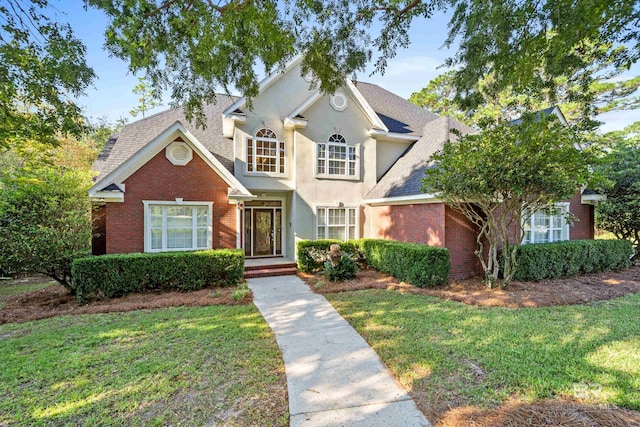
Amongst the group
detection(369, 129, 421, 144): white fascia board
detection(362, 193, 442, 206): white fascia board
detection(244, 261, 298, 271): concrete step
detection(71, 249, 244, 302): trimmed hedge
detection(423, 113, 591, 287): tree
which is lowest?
detection(244, 261, 298, 271): concrete step

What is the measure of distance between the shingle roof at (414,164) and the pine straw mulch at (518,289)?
12.2ft

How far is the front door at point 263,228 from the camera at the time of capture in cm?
1421

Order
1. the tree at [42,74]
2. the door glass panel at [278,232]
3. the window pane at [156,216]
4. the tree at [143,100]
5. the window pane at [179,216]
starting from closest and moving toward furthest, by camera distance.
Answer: the tree at [42,74] → the window pane at [156,216] → the window pane at [179,216] → the door glass panel at [278,232] → the tree at [143,100]

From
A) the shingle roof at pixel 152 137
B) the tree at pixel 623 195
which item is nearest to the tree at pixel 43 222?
the shingle roof at pixel 152 137

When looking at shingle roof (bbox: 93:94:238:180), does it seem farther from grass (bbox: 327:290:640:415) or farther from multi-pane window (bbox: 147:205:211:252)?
grass (bbox: 327:290:640:415)

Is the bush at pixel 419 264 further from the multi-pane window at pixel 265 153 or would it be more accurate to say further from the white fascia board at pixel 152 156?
the multi-pane window at pixel 265 153

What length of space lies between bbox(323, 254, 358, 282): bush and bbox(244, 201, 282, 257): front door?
466 cm

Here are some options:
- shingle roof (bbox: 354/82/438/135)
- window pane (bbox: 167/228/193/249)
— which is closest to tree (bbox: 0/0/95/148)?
window pane (bbox: 167/228/193/249)

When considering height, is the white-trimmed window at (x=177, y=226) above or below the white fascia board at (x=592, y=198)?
below

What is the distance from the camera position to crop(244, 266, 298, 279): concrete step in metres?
11.3

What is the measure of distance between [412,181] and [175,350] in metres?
10.1

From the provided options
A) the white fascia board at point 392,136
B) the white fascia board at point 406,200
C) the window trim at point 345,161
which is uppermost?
the white fascia board at point 392,136

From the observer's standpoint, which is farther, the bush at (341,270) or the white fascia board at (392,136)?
the white fascia board at (392,136)

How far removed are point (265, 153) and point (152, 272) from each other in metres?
6.95
